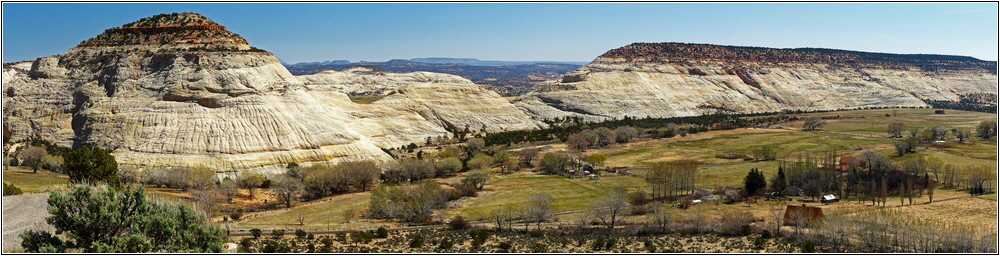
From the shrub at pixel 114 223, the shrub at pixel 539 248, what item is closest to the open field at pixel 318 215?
the shrub at pixel 539 248

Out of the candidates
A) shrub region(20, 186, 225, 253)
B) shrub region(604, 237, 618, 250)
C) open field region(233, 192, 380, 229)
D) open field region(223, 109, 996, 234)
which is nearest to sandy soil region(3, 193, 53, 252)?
shrub region(20, 186, 225, 253)

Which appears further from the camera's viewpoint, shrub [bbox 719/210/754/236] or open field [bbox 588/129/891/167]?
open field [bbox 588/129/891/167]

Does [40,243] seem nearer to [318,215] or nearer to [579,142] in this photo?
[318,215]

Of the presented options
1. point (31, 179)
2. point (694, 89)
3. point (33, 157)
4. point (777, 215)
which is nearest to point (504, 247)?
point (777, 215)

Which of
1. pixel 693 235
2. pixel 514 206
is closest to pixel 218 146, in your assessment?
pixel 514 206

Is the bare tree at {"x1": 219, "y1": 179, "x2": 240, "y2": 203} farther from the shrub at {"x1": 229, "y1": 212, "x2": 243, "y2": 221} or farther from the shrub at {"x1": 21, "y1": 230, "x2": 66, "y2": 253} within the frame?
the shrub at {"x1": 21, "y1": 230, "x2": 66, "y2": 253}
